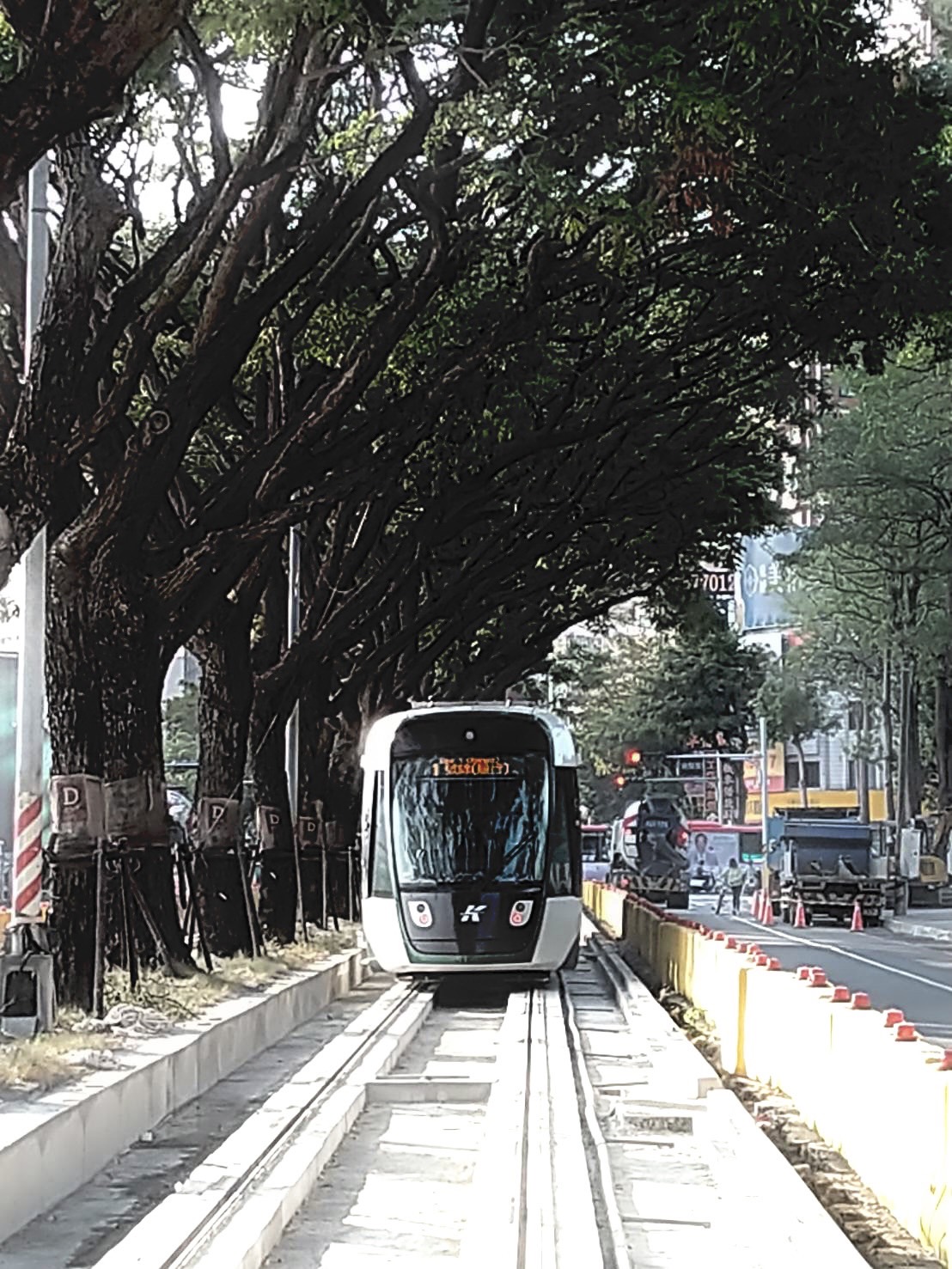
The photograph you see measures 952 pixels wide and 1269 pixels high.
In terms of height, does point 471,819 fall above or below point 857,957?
above

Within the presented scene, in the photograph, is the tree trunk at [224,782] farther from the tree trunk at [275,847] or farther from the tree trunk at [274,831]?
the tree trunk at [275,847]

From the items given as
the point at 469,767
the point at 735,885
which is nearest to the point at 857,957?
the point at 469,767

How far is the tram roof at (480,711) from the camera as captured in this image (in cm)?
2447

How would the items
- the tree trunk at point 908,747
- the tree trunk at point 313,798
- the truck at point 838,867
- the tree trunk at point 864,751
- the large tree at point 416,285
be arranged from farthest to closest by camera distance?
the tree trunk at point 864,751 → the tree trunk at point 908,747 → the truck at point 838,867 → the tree trunk at point 313,798 → the large tree at point 416,285

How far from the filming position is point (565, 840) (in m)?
24.6

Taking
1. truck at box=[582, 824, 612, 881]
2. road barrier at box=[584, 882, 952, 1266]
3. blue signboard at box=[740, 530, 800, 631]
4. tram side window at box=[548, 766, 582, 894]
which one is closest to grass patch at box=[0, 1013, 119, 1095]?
road barrier at box=[584, 882, 952, 1266]

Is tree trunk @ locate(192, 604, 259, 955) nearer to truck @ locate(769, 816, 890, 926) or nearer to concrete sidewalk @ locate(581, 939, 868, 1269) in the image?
concrete sidewalk @ locate(581, 939, 868, 1269)

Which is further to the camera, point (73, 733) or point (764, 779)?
point (764, 779)

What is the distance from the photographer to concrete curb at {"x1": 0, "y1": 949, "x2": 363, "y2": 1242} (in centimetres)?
997

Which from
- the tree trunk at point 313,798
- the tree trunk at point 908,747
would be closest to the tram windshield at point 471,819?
the tree trunk at point 313,798

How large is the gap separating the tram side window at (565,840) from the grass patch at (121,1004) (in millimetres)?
3086

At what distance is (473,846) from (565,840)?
45.3 inches

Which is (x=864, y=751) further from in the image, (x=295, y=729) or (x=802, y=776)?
(x=295, y=729)

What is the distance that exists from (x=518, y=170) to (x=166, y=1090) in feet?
24.7
